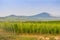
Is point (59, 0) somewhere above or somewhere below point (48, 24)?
above

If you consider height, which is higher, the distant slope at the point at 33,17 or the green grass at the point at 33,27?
the distant slope at the point at 33,17

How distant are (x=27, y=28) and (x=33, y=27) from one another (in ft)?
0.25

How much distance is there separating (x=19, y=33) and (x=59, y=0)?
66 centimetres

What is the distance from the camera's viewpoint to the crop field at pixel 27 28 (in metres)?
1.80

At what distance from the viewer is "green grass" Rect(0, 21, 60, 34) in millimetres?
1814

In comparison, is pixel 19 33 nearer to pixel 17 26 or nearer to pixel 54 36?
pixel 17 26

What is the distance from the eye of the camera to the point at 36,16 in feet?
6.33

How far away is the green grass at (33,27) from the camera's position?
1814 mm

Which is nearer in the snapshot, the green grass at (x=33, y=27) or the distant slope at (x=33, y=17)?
the green grass at (x=33, y=27)

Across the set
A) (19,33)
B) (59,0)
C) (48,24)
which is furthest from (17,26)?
(59,0)

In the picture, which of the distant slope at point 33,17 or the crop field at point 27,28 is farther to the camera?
the distant slope at point 33,17

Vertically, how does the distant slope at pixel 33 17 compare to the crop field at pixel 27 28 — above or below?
above

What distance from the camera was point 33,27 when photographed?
1.85m

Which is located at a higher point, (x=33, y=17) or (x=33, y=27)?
(x=33, y=17)
